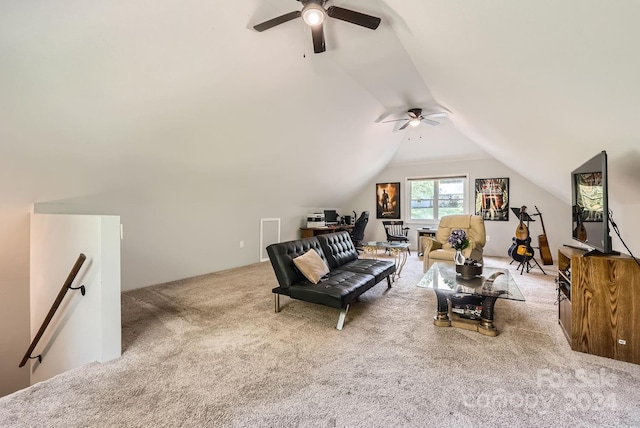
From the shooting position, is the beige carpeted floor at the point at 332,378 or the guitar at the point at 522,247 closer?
the beige carpeted floor at the point at 332,378

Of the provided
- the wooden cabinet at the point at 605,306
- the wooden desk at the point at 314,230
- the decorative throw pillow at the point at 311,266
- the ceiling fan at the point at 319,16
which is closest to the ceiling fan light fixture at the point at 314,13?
the ceiling fan at the point at 319,16

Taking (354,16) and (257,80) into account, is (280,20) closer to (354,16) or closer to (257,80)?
(354,16)

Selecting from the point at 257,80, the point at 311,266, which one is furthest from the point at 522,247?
the point at 257,80

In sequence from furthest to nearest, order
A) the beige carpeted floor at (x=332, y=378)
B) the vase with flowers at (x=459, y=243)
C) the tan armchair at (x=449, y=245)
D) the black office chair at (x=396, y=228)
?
the black office chair at (x=396, y=228)
the tan armchair at (x=449, y=245)
the vase with flowers at (x=459, y=243)
the beige carpeted floor at (x=332, y=378)

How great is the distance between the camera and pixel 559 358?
6.66 feet

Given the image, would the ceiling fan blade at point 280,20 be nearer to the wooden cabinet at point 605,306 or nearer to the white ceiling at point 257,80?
the white ceiling at point 257,80

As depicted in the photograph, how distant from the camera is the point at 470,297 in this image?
2.69 m

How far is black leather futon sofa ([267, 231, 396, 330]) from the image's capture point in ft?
8.36

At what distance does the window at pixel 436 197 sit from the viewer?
6840mm

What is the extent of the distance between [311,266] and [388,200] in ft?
17.4

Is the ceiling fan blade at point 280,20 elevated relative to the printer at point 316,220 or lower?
elevated

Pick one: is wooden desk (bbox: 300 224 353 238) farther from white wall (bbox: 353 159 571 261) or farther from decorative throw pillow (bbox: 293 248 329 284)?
decorative throw pillow (bbox: 293 248 329 284)

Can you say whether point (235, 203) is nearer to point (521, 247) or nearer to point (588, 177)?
point (588, 177)

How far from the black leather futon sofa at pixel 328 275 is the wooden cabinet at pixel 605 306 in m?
1.75
